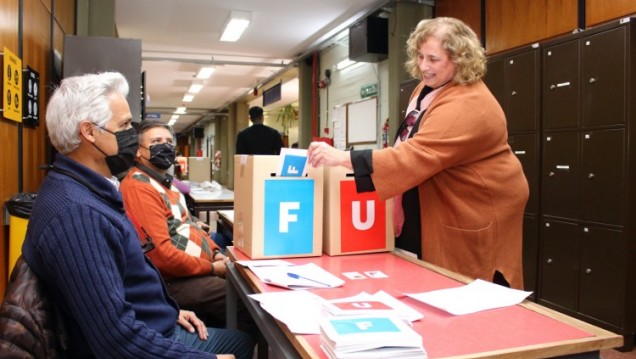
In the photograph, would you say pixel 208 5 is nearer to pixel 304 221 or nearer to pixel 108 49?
pixel 108 49

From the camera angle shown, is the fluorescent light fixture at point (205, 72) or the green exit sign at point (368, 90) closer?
the green exit sign at point (368, 90)

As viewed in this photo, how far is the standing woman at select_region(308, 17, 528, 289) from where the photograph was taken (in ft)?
5.28

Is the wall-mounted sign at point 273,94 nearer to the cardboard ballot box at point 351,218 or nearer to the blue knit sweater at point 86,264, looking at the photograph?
the cardboard ballot box at point 351,218

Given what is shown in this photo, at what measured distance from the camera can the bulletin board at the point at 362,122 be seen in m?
6.09

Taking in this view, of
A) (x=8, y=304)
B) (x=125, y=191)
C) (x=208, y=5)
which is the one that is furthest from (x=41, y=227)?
(x=208, y=5)

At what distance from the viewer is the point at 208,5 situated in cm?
551

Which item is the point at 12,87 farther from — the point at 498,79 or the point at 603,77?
the point at 603,77

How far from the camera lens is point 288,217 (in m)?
1.78

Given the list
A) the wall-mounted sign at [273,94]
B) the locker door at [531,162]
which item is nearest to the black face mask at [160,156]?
the locker door at [531,162]

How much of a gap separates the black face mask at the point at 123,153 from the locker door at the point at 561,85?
271cm

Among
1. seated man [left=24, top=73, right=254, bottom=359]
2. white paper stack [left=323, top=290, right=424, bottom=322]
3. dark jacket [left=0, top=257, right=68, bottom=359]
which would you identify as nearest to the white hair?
seated man [left=24, top=73, right=254, bottom=359]

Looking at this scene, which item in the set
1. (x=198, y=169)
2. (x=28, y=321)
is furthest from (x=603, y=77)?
(x=198, y=169)

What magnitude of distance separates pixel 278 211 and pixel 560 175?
224 centimetres

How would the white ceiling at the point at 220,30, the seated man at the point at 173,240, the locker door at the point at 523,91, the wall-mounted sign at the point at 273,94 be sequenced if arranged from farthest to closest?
1. the wall-mounted sign at the point at 273,94
2. the white ceiling at the point at 220,30
3. the locker door at the point at 523,91
4. the seated man at the point at 173,240
